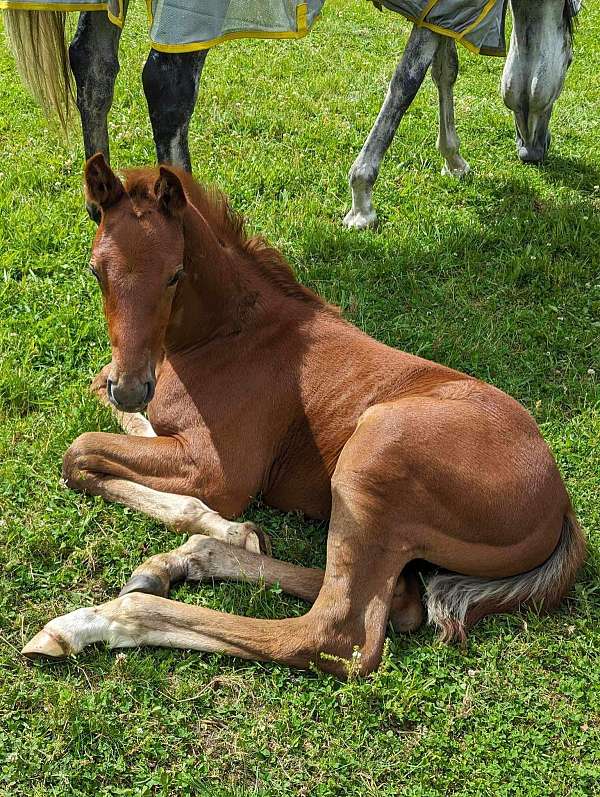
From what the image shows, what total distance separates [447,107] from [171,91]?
284 centimetres

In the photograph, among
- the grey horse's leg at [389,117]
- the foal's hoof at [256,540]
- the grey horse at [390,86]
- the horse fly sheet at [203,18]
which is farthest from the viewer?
the grey horse's leg at [389,117]

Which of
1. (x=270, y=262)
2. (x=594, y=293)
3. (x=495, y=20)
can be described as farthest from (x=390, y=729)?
(x=495, y=20)

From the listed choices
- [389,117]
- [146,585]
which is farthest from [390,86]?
[146,585]

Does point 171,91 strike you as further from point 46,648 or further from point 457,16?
point 46,648

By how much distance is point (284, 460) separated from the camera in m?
3.98

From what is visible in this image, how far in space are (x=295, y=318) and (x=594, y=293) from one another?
2.60 m

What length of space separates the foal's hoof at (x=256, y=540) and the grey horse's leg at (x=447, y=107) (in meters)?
4.18

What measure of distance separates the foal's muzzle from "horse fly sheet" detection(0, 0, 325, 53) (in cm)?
196

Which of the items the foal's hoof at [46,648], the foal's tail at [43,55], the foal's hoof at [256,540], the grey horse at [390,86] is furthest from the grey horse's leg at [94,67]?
the foal's hoof at [46,648]

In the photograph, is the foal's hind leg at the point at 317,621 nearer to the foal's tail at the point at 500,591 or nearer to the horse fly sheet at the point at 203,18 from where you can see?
the foal's tail at the point at 500,591

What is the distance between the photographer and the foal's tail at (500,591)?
3.48 meters

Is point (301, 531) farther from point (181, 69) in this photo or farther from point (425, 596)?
point (181, 69)

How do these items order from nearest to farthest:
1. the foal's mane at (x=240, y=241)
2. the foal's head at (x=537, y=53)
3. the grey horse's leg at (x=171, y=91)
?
the foal's mane at (x=240, y=241), the grey horse's leg at (x=171, y=91), the foal's head at (x=537, y=53)

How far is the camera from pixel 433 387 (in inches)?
150
